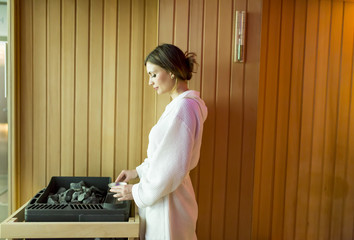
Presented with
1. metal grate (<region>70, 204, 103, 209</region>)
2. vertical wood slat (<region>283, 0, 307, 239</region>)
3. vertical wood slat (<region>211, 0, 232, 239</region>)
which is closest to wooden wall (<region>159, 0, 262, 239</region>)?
vertical wood slat (<region>211, 0, 232, 239</region>)

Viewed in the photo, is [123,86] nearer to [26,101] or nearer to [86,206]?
[26,101]

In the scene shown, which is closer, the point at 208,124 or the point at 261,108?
the point at 208,124

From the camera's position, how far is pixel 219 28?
1761 mm

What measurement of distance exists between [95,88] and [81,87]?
0.09 meters

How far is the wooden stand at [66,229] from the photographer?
1312mm

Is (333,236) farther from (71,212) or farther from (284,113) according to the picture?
(71,212)


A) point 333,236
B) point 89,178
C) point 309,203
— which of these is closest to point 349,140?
point 309,203

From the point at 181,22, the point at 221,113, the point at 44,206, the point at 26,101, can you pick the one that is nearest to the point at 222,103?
the point at 221,113

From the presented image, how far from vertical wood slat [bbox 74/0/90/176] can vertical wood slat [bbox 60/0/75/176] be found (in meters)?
0.03

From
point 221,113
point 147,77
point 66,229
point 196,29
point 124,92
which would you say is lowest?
point 66,229

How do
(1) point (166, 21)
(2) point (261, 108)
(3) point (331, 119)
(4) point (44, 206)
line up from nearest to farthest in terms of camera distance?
(4) point (44, 206)
(1) point (166, 21)
(2) point (261, 108)
(3) point (331, 119)

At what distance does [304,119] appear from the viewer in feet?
7.16

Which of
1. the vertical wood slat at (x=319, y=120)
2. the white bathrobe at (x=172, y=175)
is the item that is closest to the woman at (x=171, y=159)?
the white bathrobe at (x=172, y=175)

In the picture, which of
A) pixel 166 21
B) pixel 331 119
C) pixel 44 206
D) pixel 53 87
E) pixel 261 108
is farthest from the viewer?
pixel 331 119
